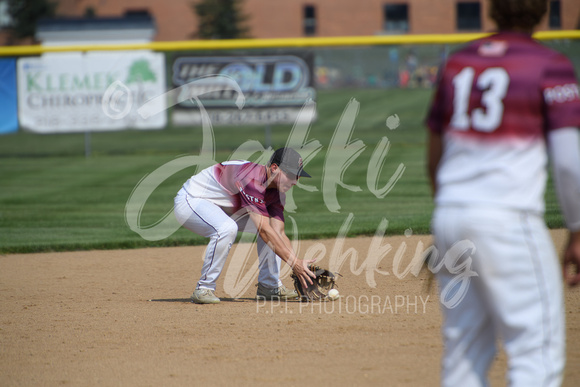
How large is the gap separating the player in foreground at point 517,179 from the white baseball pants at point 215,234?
136 inches

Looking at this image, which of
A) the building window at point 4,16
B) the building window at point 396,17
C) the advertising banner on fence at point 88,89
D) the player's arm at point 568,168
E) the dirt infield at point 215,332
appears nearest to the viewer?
the player's arm at point 568,168

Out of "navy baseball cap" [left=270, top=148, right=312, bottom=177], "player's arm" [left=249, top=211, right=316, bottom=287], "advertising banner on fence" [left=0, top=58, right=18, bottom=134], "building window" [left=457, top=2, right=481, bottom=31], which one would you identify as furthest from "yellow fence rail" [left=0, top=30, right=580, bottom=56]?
"building window" [left=457, top=2, right=481, bottom=31]

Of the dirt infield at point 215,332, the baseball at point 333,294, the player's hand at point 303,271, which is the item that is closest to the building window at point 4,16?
the dirt infield at point 215,332

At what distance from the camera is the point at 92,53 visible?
53.1 feet

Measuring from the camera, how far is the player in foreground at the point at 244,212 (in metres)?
5.46

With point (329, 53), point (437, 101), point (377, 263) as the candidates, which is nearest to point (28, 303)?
point (377, 263)

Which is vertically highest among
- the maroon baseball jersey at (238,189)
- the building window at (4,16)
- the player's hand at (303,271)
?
the building window at (4,16)

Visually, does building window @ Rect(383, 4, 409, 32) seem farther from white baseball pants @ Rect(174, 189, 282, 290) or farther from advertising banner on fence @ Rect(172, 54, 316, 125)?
white baseball pants @ Rect(174, 189, 282, 290)

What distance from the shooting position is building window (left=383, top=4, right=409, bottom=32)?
4312 centimetres

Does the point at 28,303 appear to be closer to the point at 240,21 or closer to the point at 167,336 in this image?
the point at 167,336

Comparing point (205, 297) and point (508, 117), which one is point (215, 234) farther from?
point (508, 117)

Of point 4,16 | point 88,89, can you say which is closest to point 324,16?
point 4,16

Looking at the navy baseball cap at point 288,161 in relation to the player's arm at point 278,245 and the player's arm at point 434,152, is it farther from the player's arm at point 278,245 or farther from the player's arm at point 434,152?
the player's arm at point 434,152

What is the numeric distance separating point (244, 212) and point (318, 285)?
95cm
